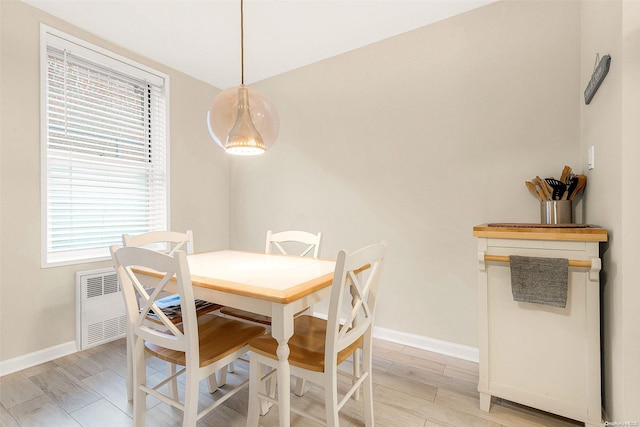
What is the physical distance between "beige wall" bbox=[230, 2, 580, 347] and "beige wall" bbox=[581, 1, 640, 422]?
0.46 m

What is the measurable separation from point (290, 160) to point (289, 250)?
920 millimetres

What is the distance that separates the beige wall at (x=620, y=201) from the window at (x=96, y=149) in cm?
325

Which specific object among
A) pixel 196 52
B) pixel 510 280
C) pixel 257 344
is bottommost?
pixel 257 344

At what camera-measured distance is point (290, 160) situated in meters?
3.01

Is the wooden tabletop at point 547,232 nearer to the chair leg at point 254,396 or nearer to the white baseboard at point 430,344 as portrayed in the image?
the white baseboard at point 430,344

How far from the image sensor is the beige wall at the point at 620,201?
3.76 ft

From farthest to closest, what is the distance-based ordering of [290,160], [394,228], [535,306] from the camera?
[290,160]
[394,228]
[535,306]

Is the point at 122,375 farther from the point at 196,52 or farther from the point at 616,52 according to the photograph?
the point at 616,52

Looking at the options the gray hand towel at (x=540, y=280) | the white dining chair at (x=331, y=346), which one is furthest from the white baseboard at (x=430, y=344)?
the white dining chair at (x=331, y=346)

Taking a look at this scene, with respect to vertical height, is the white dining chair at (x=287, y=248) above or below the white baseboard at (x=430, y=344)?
above

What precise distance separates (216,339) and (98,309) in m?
1.60

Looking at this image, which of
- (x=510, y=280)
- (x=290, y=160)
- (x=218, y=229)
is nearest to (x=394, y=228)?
(x=510, y=280)

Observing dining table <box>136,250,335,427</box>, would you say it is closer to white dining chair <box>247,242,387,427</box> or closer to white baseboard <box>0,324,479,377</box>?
white dining chair <box>247,242,387,427</box>

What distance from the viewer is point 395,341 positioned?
2.43 m
